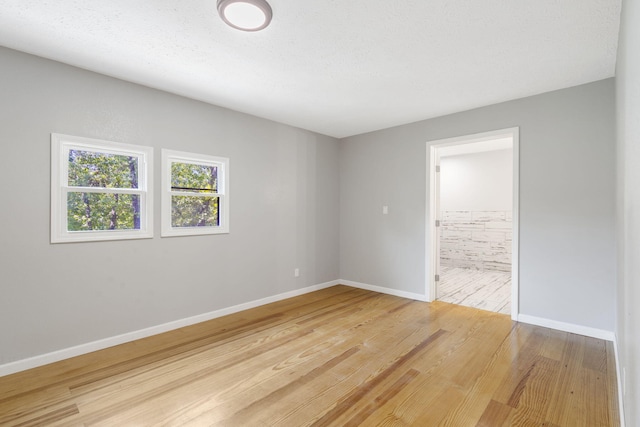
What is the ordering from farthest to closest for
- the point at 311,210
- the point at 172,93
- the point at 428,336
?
the point at 311,210
the point at 172,93
the point at 428,336

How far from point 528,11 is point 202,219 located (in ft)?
11.4

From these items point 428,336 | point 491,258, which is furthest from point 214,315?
point 491,258

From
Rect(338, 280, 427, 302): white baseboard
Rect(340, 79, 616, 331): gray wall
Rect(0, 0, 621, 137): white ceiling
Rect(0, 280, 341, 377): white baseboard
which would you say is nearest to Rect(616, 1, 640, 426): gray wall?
Rect(0, 0, 621, 137): white ceiling

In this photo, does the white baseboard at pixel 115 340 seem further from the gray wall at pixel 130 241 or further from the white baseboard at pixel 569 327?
the white baseboard at pixel 569 327

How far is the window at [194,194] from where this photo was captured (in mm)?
3229

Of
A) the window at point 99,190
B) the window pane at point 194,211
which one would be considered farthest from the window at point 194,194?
the window at point 99,190

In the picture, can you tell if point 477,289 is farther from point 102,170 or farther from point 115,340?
point 102,170

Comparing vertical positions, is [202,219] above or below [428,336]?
above

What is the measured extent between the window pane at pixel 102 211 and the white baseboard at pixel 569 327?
4336mm

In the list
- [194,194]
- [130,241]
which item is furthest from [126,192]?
[194,194]

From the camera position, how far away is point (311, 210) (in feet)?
15.7

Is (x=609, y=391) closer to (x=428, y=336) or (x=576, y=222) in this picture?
(x=428, y=336)

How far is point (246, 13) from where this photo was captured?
1.91 meters

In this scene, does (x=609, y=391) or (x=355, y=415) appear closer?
(x=355, y=415)
